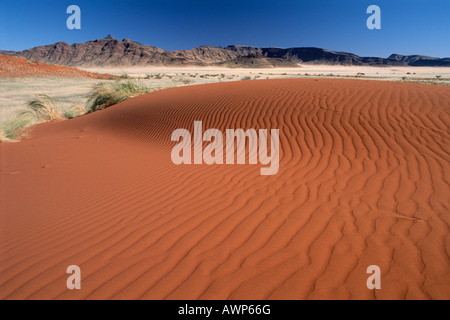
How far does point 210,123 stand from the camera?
774cm

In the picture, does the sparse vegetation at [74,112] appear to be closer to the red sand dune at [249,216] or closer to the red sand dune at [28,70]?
the red sand dune at [249,216]

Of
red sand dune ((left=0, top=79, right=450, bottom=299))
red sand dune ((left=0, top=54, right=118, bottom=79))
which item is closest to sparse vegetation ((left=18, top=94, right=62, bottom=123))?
red sand dune ((left=0, top=79, right=450, bottom=299))

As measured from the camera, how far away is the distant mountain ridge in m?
92.1

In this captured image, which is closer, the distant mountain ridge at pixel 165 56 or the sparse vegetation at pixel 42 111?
the sparse vegetation at pixel 42 111

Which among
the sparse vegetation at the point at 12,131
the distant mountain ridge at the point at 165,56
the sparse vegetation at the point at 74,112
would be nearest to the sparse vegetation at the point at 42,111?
the sparse vegetation at the point at 74,112

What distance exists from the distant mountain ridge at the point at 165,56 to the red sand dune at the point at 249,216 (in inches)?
3253

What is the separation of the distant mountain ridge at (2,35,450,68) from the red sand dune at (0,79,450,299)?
8263 cm

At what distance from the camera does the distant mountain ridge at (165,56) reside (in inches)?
3625

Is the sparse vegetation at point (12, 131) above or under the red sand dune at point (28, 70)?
under

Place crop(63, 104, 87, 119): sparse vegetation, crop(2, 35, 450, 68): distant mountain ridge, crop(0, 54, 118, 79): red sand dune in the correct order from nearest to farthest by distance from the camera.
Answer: crop(63, 104, 87, 119): sparse vegetation → crop(0, 54, 118, 79): red sand dune → crop(2, 35, 450, 68): distant mountain ridge

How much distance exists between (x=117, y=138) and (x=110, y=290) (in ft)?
21.2

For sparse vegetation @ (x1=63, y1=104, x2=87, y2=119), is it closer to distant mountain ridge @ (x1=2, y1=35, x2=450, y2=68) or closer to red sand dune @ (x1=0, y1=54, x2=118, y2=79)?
red sand dune @ (x1=0, y1=54, x2=118, y2=79)
